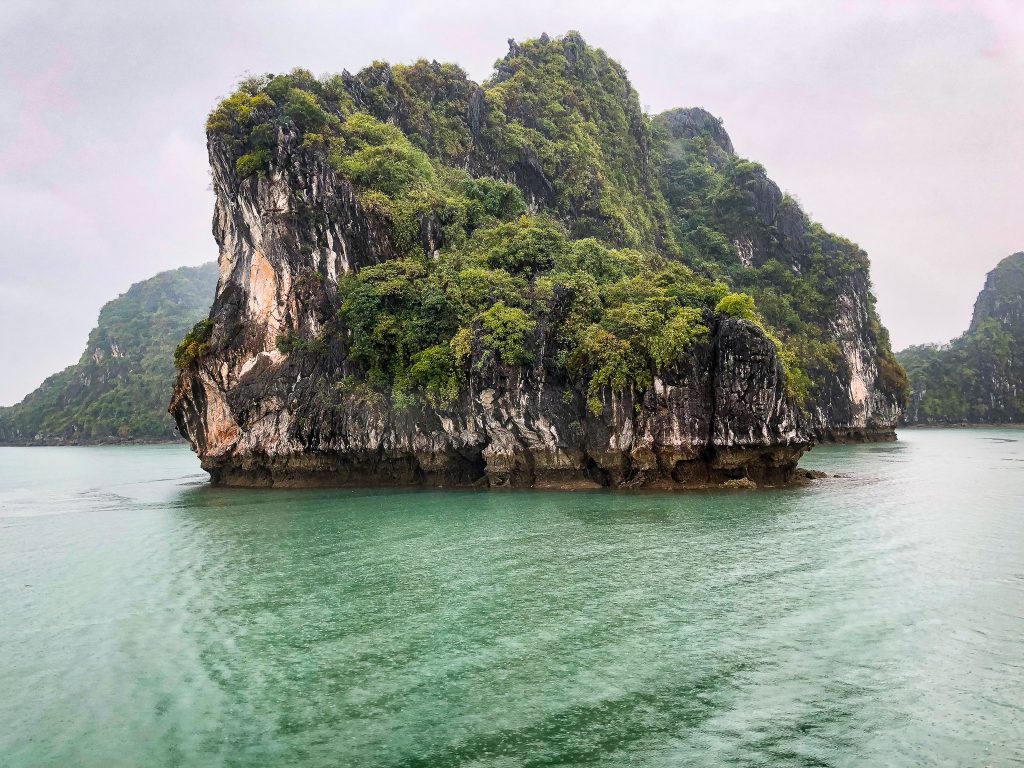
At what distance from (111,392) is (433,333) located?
73926 millimetres

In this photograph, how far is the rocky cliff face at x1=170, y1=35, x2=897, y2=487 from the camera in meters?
21.4

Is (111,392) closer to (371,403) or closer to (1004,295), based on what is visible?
(371,403)

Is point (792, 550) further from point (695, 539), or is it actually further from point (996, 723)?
point (996, 723)

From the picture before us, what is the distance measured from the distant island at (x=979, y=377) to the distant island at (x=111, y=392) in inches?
3414

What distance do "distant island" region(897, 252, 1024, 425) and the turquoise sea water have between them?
67.7m

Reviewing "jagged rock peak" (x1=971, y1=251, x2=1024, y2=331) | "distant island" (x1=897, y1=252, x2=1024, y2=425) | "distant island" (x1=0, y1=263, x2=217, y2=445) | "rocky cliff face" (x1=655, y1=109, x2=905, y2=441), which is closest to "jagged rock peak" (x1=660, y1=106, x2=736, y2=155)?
"rocky cliff face" (x1=655, y1=109, x2=905, y2=441)

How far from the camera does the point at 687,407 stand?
21156 millimetres

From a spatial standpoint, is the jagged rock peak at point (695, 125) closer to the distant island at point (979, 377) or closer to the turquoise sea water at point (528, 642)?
the distant island at point (979, 377)

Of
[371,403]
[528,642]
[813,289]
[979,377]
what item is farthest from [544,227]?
[979,377]

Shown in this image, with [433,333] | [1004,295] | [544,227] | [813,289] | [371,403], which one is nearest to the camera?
[433,333]

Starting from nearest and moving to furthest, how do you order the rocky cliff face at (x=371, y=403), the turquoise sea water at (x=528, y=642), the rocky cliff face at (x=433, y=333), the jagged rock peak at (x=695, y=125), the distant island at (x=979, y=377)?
the turquoise sea water at (x=528, y=642), the rocky cliff face at (x=371, y=403), the rocky cliff face at (x=433, y=333), the jagged rock peak at (x=695, y=125), the distant island at (x=979, y=377)

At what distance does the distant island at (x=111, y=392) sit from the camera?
78438 millimetres

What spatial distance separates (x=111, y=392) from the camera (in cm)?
8125

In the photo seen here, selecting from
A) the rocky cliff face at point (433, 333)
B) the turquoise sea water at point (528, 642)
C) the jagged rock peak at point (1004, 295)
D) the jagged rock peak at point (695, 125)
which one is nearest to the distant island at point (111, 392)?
the rocky cliff face at point (433, 333)
